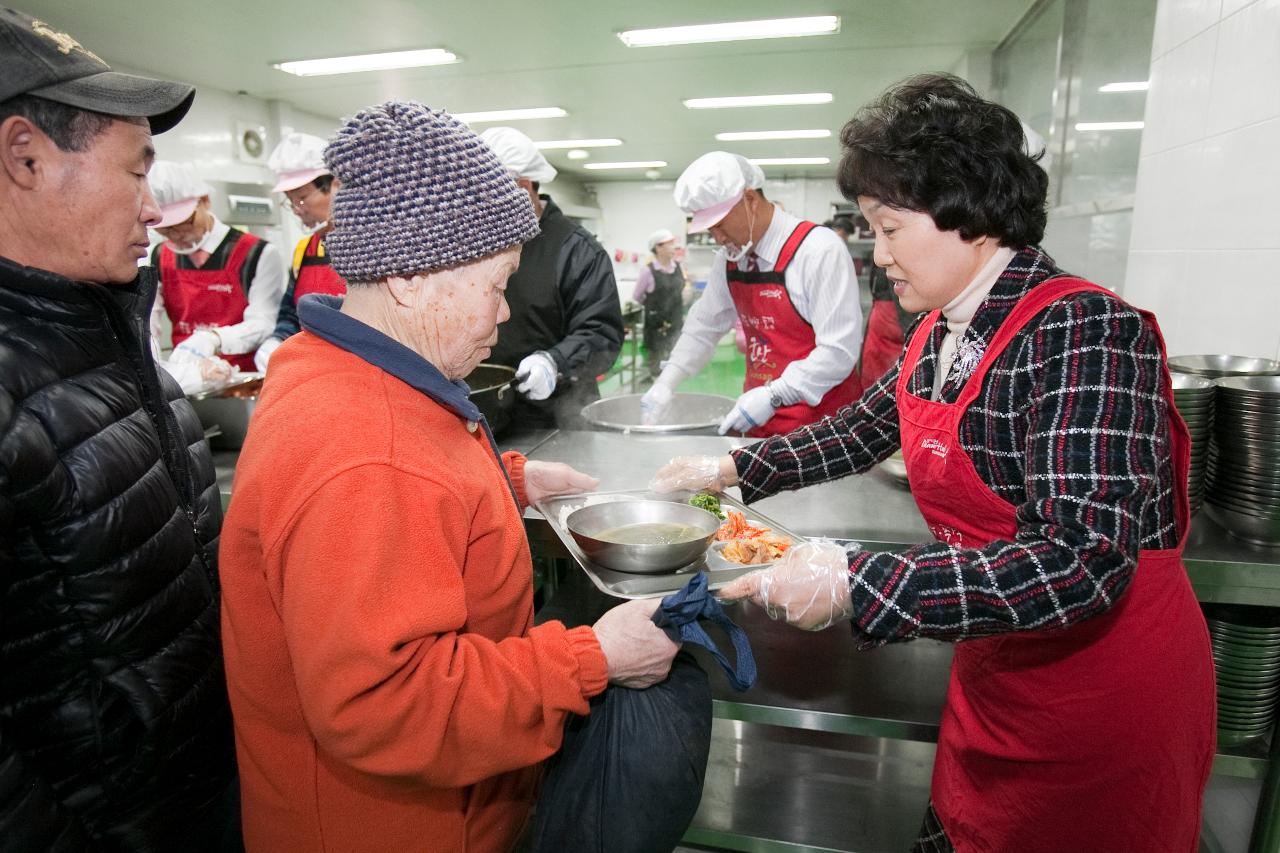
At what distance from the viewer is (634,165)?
43.7 feet

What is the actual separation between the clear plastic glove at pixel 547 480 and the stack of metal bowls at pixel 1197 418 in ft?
4.46

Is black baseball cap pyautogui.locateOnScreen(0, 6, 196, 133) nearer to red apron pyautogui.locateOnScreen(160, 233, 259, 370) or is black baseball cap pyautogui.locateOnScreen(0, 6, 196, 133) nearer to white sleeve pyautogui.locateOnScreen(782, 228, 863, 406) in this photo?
white sleeve pyautogui.locateOnScreen(782, 228, 863, 406)

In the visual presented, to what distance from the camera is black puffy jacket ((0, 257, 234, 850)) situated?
0.94 m

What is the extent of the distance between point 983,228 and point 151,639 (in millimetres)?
1517

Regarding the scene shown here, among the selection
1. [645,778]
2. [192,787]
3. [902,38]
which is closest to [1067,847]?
[645,778]

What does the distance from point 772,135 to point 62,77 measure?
10063mm

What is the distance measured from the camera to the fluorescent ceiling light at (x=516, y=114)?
7922mm

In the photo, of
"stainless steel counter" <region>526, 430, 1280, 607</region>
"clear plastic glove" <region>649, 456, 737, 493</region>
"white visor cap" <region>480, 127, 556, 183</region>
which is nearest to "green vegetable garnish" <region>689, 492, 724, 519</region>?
"clear plastic glove" <region>649, 456, 737, 493</region>

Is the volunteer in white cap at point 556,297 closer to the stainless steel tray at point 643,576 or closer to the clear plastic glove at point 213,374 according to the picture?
the clear plastic glove at point 213,374

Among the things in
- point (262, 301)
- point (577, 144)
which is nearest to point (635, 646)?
point (262, 301)

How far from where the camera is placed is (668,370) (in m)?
3.38

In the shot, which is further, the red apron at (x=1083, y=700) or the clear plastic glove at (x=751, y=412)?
the clear plastic glove at (x=751, y=412)

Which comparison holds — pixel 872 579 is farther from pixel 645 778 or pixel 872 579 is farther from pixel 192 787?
pixel 192 787

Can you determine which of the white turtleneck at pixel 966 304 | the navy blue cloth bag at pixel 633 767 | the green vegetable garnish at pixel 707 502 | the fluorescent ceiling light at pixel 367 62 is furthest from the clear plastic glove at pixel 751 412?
the fluorescent ceiling light at pixel 367 62
